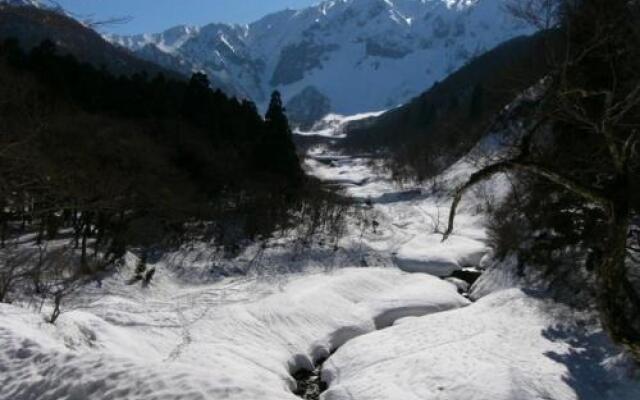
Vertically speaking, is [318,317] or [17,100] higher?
[17,100]

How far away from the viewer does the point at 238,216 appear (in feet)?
137

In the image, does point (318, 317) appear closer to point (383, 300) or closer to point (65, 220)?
point (383, 300)

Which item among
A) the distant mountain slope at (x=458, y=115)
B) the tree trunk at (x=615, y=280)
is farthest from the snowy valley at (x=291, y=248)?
the distant mountain slope at (x=458, y=115)

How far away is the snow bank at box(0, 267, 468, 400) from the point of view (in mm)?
9883

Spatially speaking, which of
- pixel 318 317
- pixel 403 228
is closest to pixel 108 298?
pixel 318 317

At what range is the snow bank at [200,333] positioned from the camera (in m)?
9.88

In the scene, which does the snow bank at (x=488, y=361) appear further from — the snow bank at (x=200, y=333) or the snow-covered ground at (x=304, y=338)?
the snow bank at (x=200, y=333)

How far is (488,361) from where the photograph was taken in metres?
18.3

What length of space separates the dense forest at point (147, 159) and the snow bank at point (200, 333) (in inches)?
183

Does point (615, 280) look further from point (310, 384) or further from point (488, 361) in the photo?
point (310, 384)

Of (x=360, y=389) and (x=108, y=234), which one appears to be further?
(x=108, y=234)

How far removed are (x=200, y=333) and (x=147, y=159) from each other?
52.1ft

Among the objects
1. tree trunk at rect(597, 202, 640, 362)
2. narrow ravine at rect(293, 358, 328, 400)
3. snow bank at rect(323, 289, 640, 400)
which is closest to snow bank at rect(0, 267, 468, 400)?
narrow ravine at rect(293, 358, 328, 400)

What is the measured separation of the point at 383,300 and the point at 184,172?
19.4m
